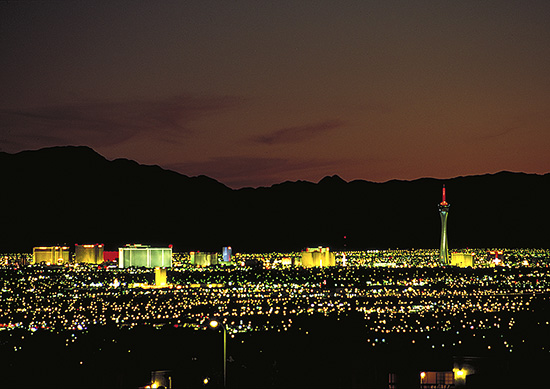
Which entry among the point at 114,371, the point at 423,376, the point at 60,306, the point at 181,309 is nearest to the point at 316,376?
the point at 423,376

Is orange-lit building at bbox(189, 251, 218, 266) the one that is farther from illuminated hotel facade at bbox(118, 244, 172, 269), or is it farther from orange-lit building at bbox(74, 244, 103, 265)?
orange-lit building at bbox(74, 244, 103, 265)

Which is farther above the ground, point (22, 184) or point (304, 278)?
point (22, 184)

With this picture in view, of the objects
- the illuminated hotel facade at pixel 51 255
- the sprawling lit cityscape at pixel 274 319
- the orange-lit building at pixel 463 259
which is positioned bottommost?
the sprawling lit cityscape at pixel 274 319

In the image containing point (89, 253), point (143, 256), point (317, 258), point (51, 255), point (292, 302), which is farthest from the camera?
point (317, 258)

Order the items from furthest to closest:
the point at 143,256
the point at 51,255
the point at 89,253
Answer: the point at 89,253
the point at 143,256
the point at 51,255

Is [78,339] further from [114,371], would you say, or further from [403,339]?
[114,371]

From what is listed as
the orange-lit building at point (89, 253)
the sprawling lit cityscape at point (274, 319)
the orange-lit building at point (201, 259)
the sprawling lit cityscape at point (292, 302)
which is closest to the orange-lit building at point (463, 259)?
the sprawling lit cityscape at point (274, 319)

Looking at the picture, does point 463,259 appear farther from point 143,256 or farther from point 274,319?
point 274,319

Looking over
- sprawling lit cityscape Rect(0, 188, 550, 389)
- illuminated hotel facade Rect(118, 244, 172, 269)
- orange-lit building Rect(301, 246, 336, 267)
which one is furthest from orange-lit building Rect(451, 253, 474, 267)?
illuminated hotel facade Rect(118, 244, 172, 269)

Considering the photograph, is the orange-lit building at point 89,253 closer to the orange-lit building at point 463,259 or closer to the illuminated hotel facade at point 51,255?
the illuminated hotel facade at point 51,255

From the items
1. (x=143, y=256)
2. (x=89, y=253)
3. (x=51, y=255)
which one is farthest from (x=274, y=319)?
(x=89, y=253)

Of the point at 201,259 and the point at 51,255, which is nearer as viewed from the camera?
the point at 51,255
